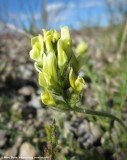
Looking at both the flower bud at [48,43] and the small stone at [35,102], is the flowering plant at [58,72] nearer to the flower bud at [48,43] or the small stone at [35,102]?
the flower bud at [48,43]

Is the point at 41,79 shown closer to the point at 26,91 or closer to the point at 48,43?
the point at 48,43

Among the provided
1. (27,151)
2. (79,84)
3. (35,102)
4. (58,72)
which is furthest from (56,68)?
(35,102)

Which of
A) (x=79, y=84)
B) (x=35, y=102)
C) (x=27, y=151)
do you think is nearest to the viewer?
(x=79, y=84)

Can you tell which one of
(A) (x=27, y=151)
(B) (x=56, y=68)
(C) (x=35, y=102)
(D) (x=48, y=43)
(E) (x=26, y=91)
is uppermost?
(D) (x=48, y=43)

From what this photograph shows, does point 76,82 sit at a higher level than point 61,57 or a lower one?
lower

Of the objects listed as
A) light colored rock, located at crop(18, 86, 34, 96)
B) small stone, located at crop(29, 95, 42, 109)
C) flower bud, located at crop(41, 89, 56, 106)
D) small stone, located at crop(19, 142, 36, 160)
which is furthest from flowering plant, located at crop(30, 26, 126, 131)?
light colored rock, located at crop(18, 86, 34, 96)

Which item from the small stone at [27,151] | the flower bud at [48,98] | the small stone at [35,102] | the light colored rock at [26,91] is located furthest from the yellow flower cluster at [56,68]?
the light colored rock at [26,91]

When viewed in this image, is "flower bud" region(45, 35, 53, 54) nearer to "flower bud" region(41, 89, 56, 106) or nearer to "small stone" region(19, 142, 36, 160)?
"flower bud" region(41, 89, 56, 106)

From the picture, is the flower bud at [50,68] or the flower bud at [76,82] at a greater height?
the flower bud at [50,68]

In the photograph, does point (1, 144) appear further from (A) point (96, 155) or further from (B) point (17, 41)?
(B) point (17, 41)
